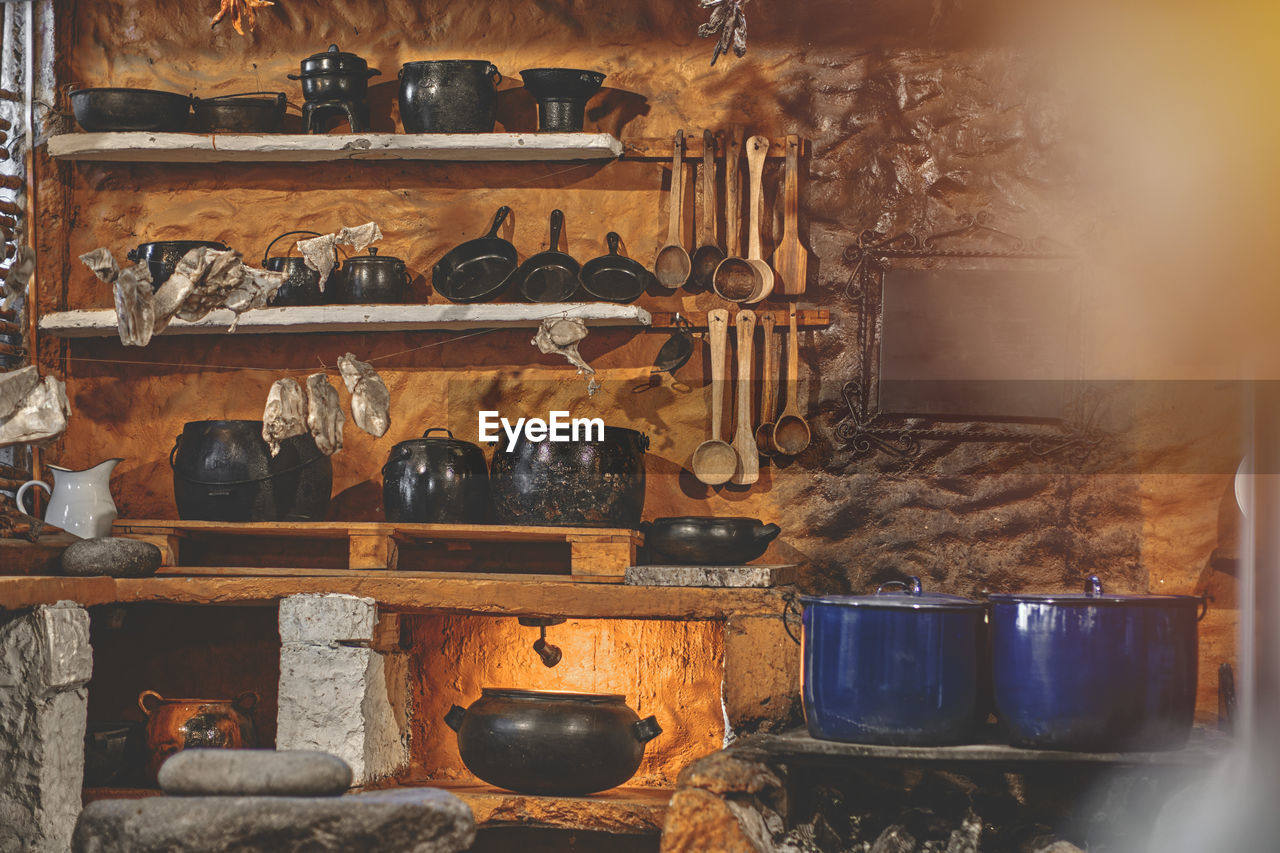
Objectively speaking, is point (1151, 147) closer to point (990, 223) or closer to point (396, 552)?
point (990, 223)

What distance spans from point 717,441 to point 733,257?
0.60 metres

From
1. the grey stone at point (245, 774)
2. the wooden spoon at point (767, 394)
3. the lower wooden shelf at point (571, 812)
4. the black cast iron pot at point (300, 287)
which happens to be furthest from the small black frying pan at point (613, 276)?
the grey stone at point (245, 774)

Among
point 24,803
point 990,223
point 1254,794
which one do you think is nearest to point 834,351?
point 990,223

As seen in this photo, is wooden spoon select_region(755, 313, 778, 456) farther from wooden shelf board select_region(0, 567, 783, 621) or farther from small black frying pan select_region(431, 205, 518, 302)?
small black frying pan select_region(431, 205, 518, 302)

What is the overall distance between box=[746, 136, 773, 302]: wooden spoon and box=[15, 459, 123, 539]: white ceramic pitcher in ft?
6.87

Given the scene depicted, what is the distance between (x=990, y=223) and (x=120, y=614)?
297 centimetres

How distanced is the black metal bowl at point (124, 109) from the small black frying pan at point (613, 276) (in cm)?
146

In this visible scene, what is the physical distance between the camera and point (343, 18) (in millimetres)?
4352

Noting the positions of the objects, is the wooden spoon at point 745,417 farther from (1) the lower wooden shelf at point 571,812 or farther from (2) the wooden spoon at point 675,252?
(1) the lower wooden shelf at point 571,812

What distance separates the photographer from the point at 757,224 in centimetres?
411

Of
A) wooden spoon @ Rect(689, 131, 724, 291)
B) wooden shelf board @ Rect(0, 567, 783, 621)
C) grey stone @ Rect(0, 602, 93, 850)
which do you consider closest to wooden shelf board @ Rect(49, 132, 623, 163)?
wooden spoon @ Rect(689, 131, 724, 291)

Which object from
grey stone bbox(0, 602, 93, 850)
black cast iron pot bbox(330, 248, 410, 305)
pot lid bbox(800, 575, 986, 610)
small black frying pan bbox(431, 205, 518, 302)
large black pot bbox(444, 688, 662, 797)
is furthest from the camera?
small black frying pan bbox(431, 205, 518, 302)

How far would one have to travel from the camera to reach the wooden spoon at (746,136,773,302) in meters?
4.09

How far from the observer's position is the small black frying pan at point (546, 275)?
409 cm
